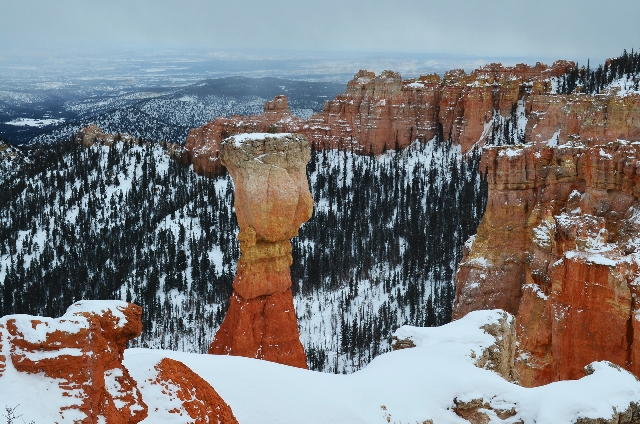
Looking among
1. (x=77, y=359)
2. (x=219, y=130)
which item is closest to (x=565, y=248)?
(x=77, y=359)

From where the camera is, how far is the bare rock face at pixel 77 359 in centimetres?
652

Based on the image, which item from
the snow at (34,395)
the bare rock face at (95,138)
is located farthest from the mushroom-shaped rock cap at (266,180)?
the bare rock face at (95,138)

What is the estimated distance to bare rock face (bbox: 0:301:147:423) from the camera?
21.4 feet

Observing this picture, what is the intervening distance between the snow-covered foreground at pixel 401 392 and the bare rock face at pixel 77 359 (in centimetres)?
232

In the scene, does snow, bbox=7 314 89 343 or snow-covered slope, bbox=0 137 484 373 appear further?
snow-covered slope, bbox=0 137 484 373

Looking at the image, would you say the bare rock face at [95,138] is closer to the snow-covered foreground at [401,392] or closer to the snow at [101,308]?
the snow-covered foreground at [401,392]

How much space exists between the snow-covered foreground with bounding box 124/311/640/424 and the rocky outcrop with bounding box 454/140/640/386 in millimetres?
6562

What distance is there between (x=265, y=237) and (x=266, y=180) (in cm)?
166

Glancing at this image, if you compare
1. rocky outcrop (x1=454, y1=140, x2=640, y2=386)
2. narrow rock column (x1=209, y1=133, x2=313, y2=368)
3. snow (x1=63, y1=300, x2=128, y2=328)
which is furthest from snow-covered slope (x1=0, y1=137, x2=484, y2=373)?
snow (x1=63, y1=300, x2=128, y2=328)

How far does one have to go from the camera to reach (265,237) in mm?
16547

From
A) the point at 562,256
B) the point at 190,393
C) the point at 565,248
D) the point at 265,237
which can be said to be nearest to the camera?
the point at 190,393

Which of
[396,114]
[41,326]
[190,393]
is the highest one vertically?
[41,326]

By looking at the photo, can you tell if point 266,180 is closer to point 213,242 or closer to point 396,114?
point 213,242

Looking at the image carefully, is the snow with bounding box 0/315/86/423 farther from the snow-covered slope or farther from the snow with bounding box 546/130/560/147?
the snow with bounding box 546/130/560/147
